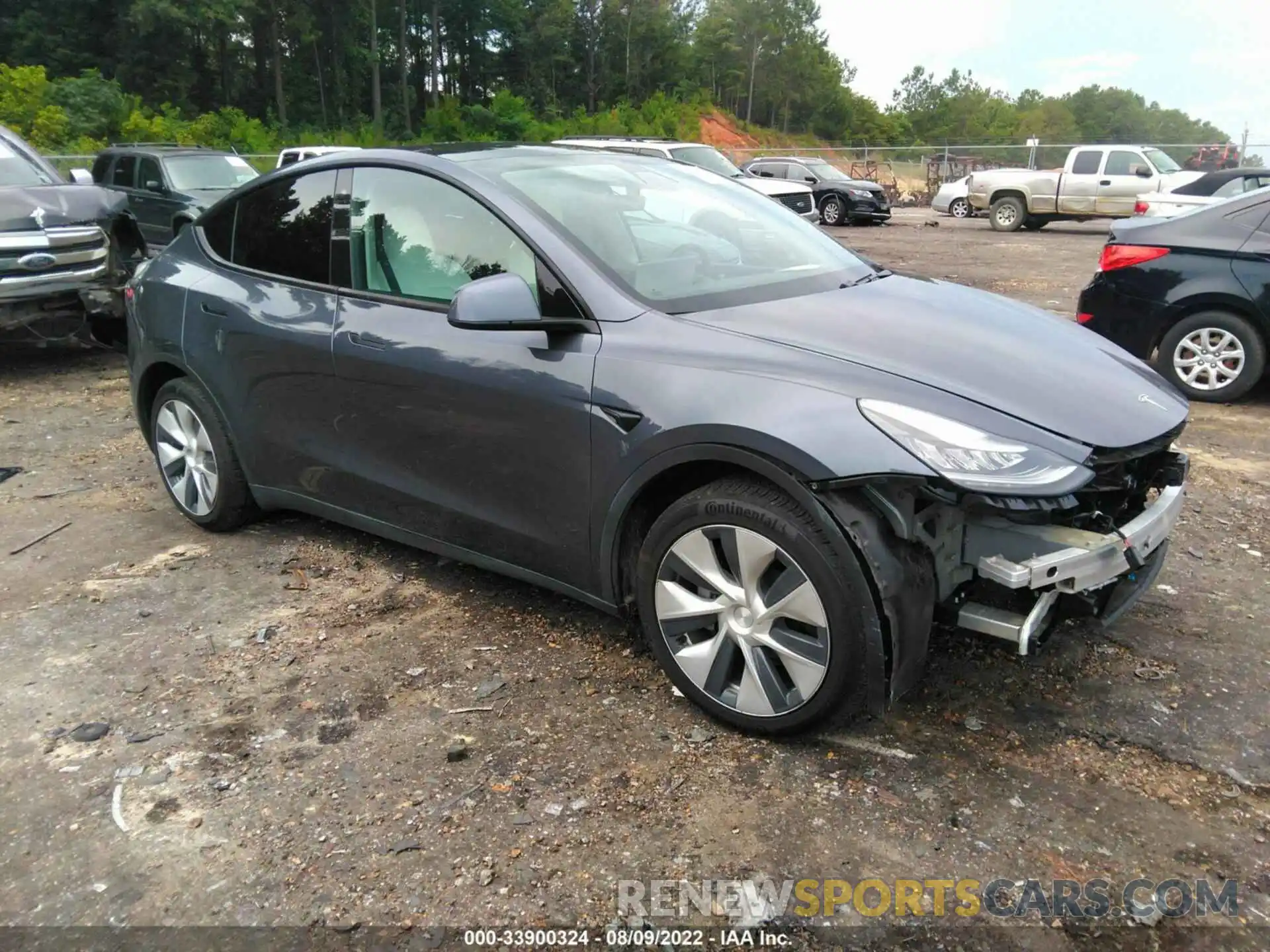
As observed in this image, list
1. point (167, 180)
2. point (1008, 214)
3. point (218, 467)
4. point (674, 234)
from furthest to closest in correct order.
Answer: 1. point (1008, 214)
2. point (167, 180)
3. point (218, 467)
4. point (674, 234)

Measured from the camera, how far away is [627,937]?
2.13 m

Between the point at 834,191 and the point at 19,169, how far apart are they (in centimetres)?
1834

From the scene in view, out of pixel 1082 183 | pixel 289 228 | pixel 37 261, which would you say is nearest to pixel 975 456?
pixel 289 228

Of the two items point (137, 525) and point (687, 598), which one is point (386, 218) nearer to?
point (687, 598)

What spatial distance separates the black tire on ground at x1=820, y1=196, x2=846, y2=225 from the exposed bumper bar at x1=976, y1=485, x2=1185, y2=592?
21394 mm

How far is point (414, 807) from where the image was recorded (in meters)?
2.56

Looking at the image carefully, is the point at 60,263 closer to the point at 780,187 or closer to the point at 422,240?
the point at 422,240

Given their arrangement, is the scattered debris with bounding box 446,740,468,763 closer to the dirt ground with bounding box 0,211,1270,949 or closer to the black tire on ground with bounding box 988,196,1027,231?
the dirt ground with bounding box 0,211,1270,949

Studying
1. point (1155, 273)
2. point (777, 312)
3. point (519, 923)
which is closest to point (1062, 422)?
point (777, 312)

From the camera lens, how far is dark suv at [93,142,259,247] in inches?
522

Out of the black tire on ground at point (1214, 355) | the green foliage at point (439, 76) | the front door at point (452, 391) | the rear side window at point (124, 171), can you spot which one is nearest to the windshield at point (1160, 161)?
the black tire on ground at point (1214, 355)

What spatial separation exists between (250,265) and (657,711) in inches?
103

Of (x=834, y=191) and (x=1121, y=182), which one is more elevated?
(x=1121, y=182)

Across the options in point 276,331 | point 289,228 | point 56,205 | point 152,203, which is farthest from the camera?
point 152,203
